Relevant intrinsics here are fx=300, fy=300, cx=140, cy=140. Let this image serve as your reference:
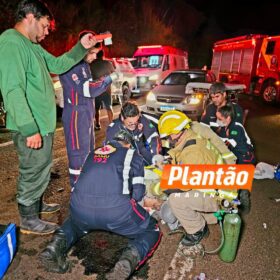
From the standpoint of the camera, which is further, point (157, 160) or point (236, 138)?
point (236, 138)

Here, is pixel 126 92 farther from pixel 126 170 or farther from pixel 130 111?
pixel 126 170

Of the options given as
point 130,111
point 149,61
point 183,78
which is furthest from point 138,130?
point 149,61

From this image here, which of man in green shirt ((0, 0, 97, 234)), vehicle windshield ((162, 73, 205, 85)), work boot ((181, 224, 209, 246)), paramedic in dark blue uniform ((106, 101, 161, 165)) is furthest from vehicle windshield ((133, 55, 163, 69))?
work boot ((181, 224, 209, 246))

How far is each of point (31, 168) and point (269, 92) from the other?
12046 millimetres

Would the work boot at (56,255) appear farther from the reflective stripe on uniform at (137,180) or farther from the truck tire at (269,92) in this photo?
the truck tire at (269,92)

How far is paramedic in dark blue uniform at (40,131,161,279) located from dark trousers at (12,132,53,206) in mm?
590

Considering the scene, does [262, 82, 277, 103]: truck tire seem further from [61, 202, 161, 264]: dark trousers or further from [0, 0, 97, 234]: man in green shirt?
[61, 202, 161, 264]: dark trousers

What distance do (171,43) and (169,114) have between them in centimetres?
3365

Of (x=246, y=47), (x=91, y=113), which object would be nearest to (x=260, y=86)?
(x=246, y=47)

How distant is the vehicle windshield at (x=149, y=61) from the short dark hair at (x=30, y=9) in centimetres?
1090

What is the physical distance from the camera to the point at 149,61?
13547 mm

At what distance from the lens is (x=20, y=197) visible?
291 cm

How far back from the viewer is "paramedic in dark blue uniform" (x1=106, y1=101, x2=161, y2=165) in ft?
11.2

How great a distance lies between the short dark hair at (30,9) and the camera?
2527mm
